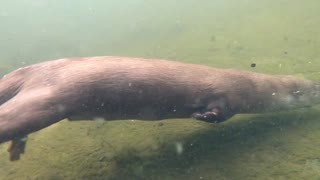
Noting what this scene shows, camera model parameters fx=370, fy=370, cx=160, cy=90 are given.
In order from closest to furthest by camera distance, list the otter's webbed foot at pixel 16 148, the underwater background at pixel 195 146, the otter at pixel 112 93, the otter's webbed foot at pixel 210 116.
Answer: the otter at pixel 112 93 → the otter's webbed foot at pixel 16 148 → the underwater background at pixel 195 146 → the otter's webbed foot at pixel 210 116

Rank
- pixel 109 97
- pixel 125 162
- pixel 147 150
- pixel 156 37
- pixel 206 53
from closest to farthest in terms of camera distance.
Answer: pixel 109 97, pixel 125 162, pixel 147 150, pixel 206 53, pixel 156 37

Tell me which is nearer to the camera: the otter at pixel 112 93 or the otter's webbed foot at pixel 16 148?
the otter at pixel 112 93

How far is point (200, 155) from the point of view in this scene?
19.0 ft

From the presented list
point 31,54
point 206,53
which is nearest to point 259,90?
point 206,53

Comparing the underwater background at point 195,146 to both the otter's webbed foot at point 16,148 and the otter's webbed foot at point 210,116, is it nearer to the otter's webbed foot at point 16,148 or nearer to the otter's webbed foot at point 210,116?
the otter's webbed foot at point 16,148

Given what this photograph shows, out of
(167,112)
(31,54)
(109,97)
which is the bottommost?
(31,54)

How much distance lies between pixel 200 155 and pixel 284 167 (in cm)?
125

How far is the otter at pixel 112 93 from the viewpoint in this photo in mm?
4666

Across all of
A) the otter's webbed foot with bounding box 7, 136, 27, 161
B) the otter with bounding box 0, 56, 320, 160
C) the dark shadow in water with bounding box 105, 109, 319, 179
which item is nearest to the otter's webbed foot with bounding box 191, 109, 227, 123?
the otter with bounding box 0, 56, 320, 160

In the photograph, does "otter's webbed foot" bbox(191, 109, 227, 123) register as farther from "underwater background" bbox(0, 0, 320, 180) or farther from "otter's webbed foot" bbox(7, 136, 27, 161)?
"otter's webbed foot" bbox(7, 136, 27, 161)

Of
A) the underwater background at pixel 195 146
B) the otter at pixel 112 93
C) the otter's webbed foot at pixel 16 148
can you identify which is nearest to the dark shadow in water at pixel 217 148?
the underwater background at pixel 195 146

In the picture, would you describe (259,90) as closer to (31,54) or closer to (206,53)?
(206,53)

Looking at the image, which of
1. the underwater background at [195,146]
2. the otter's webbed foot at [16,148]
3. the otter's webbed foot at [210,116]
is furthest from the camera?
the otter's webbed foot at [210,116]

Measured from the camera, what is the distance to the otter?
15.3 feet
